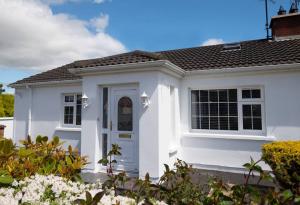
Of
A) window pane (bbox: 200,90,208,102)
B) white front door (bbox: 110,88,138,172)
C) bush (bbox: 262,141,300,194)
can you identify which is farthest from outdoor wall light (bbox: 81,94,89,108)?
bush (bbox: 262,141,300,194)

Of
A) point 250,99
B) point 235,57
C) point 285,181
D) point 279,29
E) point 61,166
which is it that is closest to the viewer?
point 61,166

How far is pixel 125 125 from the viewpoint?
29.3ft

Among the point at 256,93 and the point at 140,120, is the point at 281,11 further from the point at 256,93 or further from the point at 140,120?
the point at 140,120

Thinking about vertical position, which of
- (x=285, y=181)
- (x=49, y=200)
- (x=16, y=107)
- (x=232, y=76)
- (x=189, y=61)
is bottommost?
(x=285, y=181)

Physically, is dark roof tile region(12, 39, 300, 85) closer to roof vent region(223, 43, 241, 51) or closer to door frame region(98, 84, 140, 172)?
roof vent region(223, 43, 241, 51)

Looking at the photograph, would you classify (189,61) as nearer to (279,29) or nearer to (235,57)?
(235,57)

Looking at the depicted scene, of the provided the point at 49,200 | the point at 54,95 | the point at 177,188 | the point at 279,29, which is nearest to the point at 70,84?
the point at 54,95

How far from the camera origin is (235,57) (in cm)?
1062

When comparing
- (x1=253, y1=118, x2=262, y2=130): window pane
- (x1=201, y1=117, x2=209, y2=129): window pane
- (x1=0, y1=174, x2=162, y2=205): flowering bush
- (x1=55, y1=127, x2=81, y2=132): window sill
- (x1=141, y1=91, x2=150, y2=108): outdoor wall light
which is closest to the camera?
(x1=0, y1=174, x2=162, y2=205): flowering bush

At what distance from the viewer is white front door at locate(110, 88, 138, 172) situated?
8.70 meters

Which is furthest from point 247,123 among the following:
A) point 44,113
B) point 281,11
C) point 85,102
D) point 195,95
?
point 44,113

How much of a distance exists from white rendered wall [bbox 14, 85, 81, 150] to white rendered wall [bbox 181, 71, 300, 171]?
5950 millimetres

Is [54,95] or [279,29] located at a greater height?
[279,29]

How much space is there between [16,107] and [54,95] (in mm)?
3258
